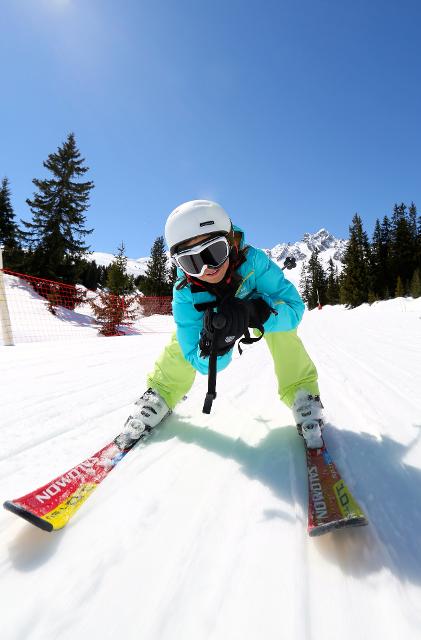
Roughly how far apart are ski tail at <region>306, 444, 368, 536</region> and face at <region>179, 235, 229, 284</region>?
4.08 ft

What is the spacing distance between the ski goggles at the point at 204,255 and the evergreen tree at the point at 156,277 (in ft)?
140

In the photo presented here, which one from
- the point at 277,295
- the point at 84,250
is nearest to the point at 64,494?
the point at 277,295

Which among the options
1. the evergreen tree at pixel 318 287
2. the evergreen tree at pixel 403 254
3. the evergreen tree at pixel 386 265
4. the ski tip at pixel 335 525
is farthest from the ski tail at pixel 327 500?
the evergreen tree at pixel 318 287

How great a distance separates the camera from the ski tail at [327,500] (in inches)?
44.5

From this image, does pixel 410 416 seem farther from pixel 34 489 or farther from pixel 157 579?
pixel 34 489

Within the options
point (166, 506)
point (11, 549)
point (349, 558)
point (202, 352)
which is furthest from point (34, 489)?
point (349, 558)

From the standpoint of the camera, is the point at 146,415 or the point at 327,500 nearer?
the point at 327,500

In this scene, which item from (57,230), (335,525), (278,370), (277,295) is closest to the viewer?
(335,525)

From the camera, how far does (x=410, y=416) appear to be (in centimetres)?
226

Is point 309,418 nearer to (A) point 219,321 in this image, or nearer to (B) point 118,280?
(A) point 219,321

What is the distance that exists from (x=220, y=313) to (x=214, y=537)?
1.12 metres

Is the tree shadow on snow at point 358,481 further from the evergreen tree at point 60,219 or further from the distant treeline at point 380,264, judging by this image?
the distant treeline at point 380,264

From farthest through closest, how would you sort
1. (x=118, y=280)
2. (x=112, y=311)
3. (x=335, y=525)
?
(x=118, y=280), (x=112, y=311), (x=335, y=525)

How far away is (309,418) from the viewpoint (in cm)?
194
